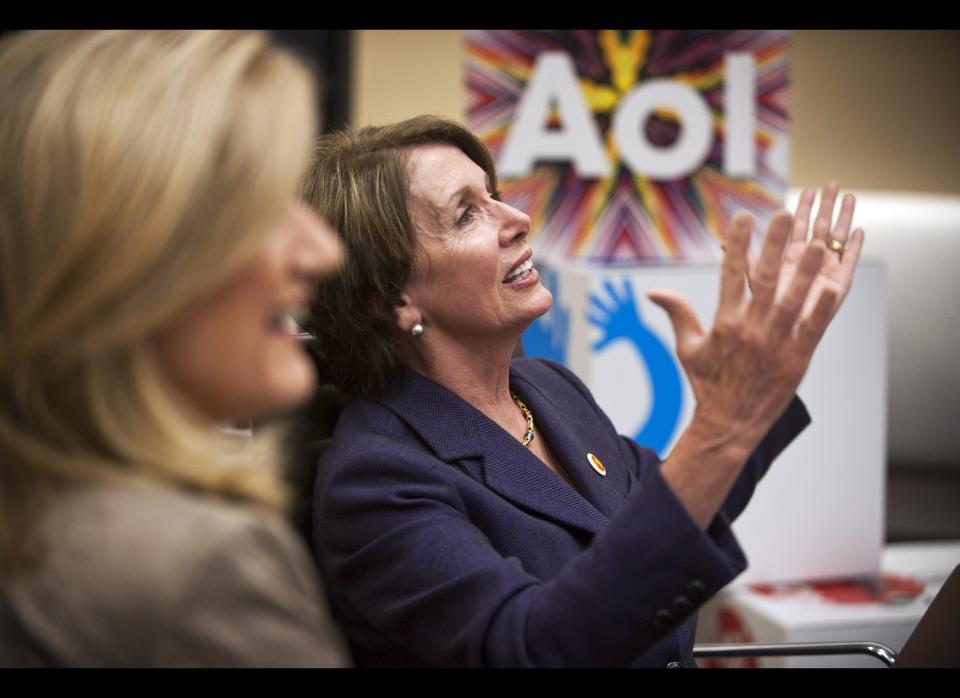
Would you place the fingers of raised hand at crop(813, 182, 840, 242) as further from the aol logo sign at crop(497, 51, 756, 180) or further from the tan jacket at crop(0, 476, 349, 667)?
the aol logo sign at crop(497, 51, 756, 180)

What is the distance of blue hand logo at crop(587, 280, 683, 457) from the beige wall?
243cm

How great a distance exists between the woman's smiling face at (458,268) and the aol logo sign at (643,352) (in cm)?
128

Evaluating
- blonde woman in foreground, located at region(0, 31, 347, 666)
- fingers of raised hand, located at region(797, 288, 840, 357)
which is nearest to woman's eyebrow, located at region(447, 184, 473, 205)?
fingers of raised hand, located at region(797, 288, 840, 357)

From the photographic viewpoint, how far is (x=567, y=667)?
4.13 ft

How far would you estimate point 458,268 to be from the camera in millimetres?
1735

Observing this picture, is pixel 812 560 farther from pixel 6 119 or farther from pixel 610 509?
pixel 6 119

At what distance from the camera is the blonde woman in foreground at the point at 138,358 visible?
2.63 ft

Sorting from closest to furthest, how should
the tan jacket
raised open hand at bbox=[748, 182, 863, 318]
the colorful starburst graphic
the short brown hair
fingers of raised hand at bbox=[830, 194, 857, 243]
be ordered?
the tan jacket, raised open hand at bbox=[748, 182, 863, 318], fingers of raised hand at bbox=[830, 194, 857, 243], the short brown hair, the colorful starburst graphic

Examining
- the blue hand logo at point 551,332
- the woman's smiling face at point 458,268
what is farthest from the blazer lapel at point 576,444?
the blue hand logo at point 551,332

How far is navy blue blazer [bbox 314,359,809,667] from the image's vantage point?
1225 mm

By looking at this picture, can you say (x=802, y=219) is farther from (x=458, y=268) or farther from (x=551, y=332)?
(x=551, y=332)

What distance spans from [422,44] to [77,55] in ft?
12.9

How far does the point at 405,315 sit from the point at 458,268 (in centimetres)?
12

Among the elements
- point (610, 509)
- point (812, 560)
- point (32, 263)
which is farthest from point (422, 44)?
point (32, 263)
